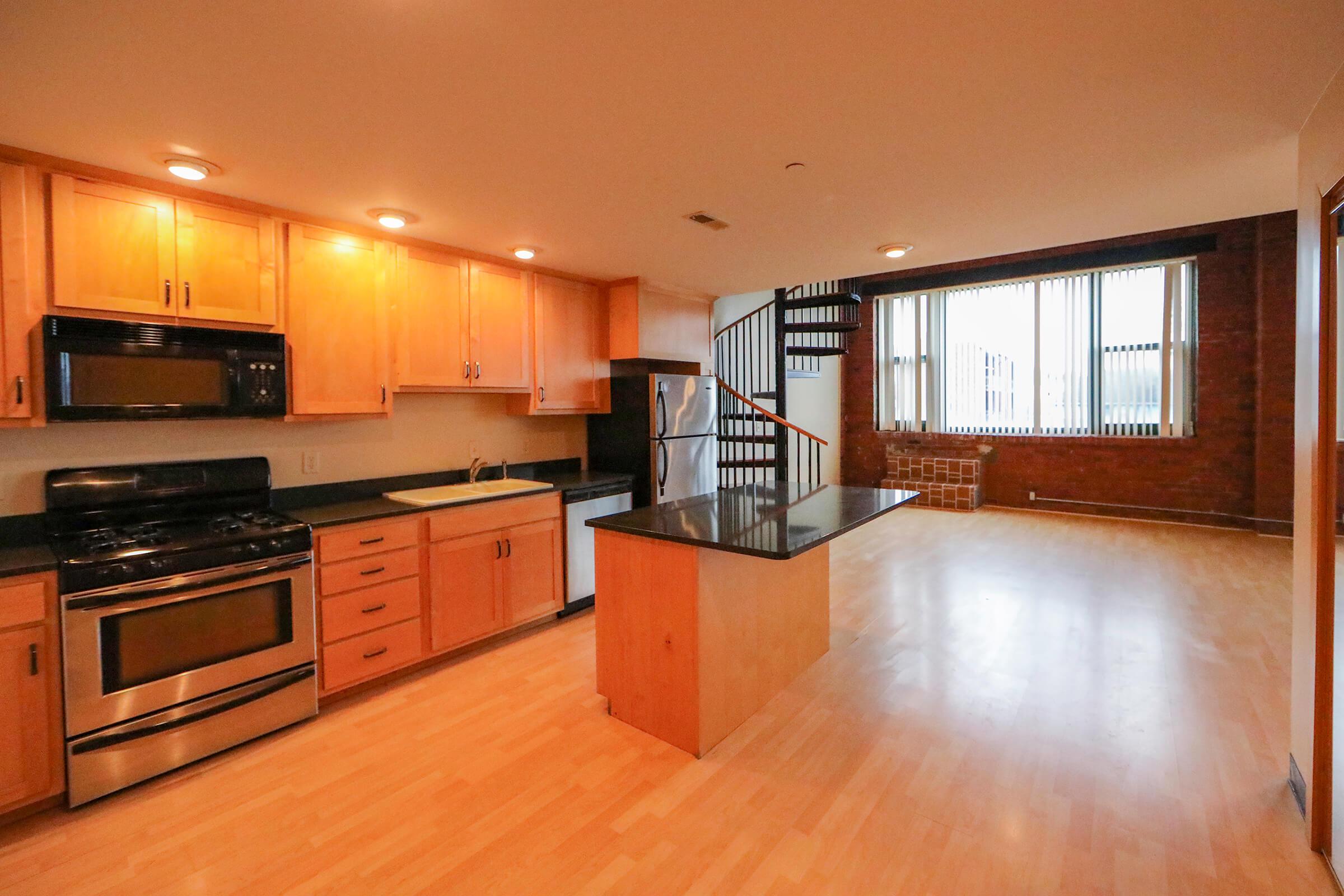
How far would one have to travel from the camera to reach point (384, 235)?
3273 millimetres

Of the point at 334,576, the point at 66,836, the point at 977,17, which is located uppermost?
the point at 977,17

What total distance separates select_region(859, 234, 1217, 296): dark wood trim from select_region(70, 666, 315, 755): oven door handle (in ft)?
26.1

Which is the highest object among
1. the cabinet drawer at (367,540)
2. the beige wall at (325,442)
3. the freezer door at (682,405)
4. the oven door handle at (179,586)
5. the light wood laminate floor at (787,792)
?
the freezer door at (682,405)

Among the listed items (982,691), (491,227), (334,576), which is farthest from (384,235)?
(982,691)

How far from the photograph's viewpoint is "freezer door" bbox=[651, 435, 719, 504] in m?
4.44

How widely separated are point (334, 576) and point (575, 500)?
151cm

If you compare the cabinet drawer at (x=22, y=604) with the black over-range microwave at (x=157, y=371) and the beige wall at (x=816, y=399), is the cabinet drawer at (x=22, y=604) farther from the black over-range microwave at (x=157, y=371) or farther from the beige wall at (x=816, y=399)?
the beige wall at (x=816, y=399)

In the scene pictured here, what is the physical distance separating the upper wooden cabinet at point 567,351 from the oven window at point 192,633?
1.97m

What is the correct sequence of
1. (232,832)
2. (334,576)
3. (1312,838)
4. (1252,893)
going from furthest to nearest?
1. (334,576)
2. (232,832)
3. (1312,838)
4. (1252,893)

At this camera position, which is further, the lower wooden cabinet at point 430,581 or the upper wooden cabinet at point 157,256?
the lower wooden cabinet at point 430,581

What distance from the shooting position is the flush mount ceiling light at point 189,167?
228cm

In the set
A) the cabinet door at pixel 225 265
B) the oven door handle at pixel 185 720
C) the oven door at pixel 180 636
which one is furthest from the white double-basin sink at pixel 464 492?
the cabinet door at pixel 225 265

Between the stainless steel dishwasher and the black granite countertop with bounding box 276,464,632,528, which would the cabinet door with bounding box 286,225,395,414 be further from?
the stainless steel dishwasher

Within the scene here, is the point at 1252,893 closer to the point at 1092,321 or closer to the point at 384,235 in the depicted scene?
the point at 384,235
